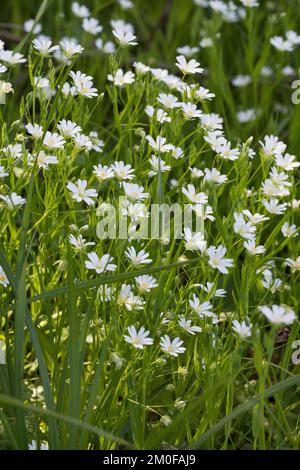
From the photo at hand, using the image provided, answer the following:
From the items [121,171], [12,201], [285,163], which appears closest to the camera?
[12,201]

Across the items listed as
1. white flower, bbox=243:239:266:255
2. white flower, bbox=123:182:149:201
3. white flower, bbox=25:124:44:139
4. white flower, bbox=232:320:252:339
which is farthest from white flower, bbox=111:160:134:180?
white flower, bbox=232:320:252:339

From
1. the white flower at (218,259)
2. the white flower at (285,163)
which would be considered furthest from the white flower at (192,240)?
the white flower at (285,163)

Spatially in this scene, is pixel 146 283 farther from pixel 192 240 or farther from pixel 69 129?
pixel 69 129

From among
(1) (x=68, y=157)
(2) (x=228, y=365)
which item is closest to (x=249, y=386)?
(2) (x=228, y=365)

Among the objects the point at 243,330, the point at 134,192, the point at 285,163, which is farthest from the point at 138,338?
the point at 285,163

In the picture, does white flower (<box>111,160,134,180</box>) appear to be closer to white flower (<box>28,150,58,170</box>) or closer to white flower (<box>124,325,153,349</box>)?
white flower (<box>28,150,58,170</box>)

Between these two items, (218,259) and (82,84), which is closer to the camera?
(218,259)

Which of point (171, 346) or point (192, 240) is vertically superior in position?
point (192, 240)

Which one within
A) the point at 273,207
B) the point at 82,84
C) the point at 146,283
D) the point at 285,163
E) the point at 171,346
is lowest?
the point at 171,346

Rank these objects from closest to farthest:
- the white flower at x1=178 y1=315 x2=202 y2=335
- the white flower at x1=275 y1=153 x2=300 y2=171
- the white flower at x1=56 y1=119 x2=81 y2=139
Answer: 1. the white flower at x1=178 y1=315 x2=202 y2=335
2. the white flower at x1=56 y1=119 x2=81 y2=139
3. the white flower at x1=275 y1=153 x2=300 y2=171
